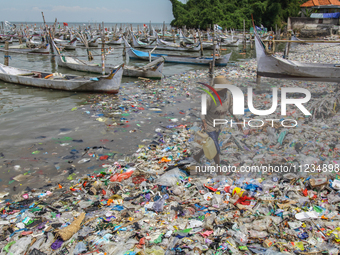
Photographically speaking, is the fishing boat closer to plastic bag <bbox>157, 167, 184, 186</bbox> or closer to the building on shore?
plastic bag <bbox>157, 167, 184, 186</bbox>

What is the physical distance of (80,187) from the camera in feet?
14.8

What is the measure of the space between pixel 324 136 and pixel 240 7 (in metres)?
53.5

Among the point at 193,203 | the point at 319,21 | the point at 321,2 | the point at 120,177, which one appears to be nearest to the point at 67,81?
the point at 120,177

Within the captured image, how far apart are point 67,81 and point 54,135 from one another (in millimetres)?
4919

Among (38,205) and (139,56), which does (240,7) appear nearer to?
(139,56)

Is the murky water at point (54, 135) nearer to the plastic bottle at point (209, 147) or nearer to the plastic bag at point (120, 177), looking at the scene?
the plastic bag at point (120, 177)

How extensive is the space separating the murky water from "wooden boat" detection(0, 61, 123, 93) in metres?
0.36

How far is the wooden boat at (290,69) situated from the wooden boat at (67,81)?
6301 millimetres

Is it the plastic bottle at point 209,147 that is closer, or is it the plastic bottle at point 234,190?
the plastic bottle at point 234,190

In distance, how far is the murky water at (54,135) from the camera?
5180 mm

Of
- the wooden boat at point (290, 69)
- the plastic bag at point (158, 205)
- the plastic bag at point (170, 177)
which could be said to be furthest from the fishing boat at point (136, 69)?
the plastic bag at point (158, 205)

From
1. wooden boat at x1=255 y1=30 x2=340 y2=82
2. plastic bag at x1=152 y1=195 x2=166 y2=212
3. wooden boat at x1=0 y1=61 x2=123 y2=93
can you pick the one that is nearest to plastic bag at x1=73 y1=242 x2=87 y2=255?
plastic bag at x1=152 y1=195 x2=166 y2=212

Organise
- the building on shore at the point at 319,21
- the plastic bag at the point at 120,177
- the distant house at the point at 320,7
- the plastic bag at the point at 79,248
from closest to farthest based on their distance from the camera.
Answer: the plastic bag at the point at 79,248 → the plastic bag at the point at 120,177 → the building on shore at the point at 319,21 → the distant house at the point at 320,7

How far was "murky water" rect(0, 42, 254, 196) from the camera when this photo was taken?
5180 mm
